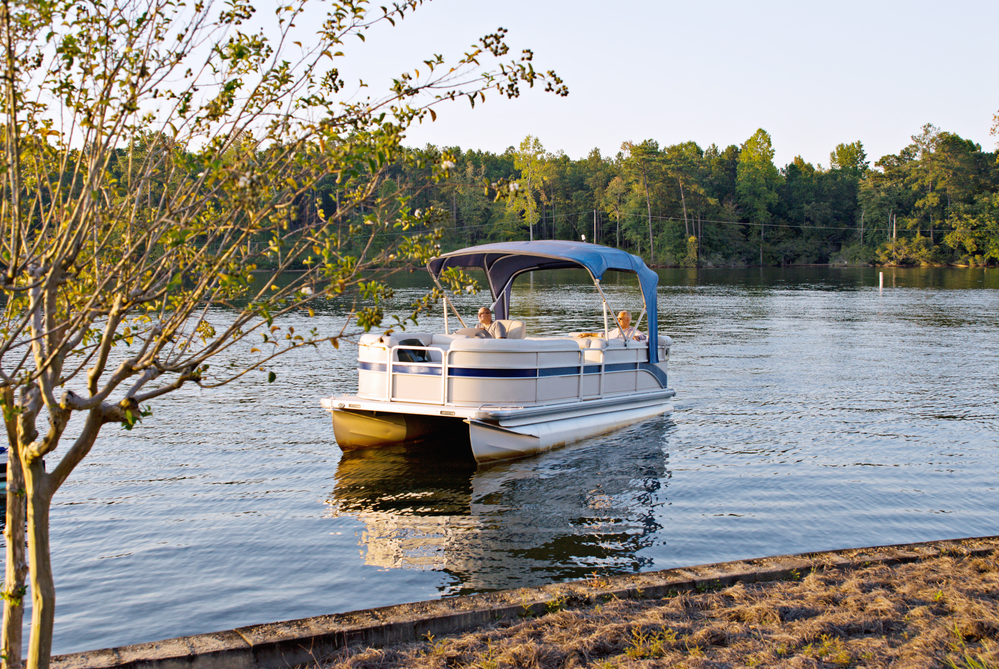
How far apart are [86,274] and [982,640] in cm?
585

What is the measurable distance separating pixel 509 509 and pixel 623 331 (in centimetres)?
543

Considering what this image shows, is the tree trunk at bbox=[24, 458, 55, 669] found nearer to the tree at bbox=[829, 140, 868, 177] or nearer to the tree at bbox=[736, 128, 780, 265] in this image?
the tree at bbox=[736, 128, 780, 265]

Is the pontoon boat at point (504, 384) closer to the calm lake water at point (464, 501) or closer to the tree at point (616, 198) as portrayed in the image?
the calm lake water at point (464, 501)

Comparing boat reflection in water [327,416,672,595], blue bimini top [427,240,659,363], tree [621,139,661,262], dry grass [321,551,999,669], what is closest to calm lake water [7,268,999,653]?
boat reflection in water [327,416,672,595]

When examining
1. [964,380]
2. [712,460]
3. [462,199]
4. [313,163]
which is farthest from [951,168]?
[313,163]

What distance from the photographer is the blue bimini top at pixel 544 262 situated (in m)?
13.8

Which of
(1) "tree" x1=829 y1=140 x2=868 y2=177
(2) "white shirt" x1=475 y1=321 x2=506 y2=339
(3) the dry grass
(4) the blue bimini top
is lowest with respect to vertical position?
(3) the dry grass

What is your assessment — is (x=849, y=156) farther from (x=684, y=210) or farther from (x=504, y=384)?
(x=504, y=384)

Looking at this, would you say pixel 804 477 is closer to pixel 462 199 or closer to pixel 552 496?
pixel 552 496

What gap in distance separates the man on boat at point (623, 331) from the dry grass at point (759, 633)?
894 cm

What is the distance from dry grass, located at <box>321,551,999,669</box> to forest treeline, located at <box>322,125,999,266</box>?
10635 centimetres

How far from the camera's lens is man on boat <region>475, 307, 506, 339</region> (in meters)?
14.1

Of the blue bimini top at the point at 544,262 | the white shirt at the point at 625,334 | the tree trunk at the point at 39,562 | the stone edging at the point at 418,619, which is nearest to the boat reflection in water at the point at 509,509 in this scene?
the white shirt at the point at 625,334

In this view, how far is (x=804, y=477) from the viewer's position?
12.2 metres
